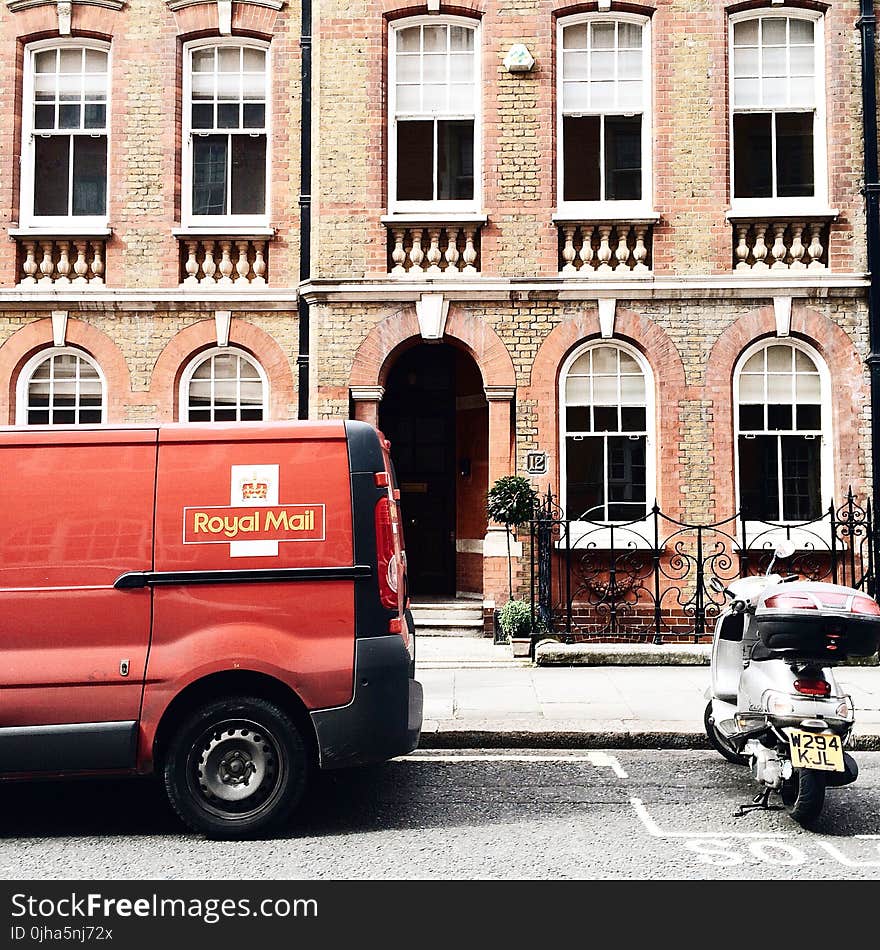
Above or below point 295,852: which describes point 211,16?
above

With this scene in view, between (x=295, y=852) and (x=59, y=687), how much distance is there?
1.54 meters

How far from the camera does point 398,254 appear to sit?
12.5 meters

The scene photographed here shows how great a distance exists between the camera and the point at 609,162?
12.8 metres

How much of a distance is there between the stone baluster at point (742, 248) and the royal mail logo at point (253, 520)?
8.66 metres

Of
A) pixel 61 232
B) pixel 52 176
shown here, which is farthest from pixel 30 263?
pixel 52 176

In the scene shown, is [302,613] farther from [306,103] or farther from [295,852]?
[306,103]

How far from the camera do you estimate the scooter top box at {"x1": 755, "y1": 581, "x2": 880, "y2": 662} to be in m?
5.46

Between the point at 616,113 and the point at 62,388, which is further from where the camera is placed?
the point at 62,388

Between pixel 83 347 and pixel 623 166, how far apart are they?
7320 mm

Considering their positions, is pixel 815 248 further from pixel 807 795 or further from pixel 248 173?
pixel 807 795

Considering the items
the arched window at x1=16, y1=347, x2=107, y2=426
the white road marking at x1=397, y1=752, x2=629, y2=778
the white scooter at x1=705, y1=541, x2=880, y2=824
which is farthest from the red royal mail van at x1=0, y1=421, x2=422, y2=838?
the arched window at x1=16, y1=347, x2=107, y2=426

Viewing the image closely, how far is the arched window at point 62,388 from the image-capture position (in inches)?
513

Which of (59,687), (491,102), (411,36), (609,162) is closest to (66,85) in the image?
(411,36)

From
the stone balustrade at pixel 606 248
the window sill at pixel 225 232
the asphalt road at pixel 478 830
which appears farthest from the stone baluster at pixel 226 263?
the asphalt road at pixel 478 830
